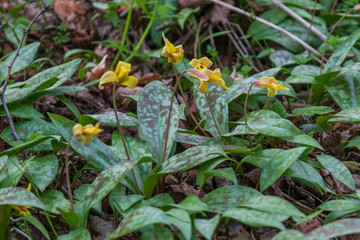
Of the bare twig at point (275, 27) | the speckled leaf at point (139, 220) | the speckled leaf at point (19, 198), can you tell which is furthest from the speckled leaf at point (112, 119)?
the bare twig at point (275, 27)

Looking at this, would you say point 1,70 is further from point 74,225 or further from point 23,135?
point 74,225

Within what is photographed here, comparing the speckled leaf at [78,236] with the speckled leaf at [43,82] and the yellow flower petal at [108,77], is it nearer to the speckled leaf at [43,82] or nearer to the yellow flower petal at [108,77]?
the yellow flower petal at [108,77]

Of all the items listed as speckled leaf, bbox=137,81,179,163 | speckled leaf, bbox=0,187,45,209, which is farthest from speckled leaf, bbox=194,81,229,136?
speckled leaf, bbox=0,187,45,209

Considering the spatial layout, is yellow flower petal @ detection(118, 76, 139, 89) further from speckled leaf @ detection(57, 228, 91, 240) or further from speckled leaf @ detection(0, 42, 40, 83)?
speckled leaf @ detection(0, 42, 40, 83)

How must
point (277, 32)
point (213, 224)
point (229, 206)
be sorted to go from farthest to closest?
point (277, 32)
point (229, 206)
point (213, 224)

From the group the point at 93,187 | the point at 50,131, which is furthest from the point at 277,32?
the point at 93,187

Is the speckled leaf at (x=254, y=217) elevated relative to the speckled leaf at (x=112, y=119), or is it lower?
lower
